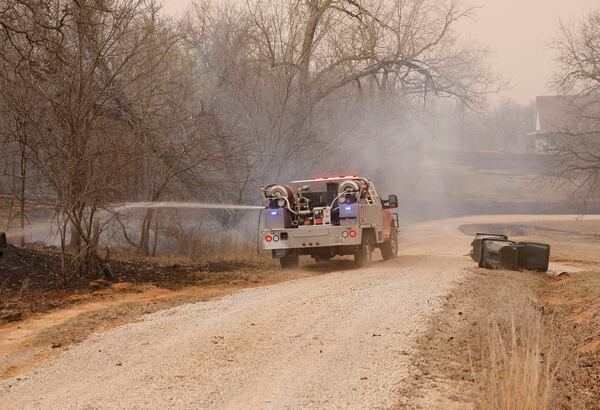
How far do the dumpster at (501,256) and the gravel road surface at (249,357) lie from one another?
5.34m

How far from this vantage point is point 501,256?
18.9 m

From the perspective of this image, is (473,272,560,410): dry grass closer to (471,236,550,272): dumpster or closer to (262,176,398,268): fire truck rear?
(471,236,550,272): dumpster

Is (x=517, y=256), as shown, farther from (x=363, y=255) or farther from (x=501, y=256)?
(x=363, y=255)

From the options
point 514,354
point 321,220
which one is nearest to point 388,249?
point 321,220

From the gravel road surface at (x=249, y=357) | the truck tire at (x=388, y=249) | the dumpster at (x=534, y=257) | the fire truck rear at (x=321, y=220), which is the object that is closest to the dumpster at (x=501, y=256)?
the dumpster at (x=534, y=257)

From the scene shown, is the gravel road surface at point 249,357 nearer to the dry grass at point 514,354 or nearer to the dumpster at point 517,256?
the dry grass at point 514,354

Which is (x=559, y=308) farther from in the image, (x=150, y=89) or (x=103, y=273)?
(x=150, y=89)

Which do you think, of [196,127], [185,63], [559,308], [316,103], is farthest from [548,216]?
[559,308]

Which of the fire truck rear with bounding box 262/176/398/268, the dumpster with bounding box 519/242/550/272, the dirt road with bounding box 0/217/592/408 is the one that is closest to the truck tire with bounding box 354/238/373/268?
the fire truck rear with bounding box 262/176/398/268

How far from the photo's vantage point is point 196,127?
2264 centimetres

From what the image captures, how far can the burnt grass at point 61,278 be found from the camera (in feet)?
45.8

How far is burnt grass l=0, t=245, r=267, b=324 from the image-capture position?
1396 centimetres

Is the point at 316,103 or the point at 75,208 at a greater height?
the point at 316,103

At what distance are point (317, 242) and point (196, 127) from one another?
614cm
